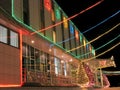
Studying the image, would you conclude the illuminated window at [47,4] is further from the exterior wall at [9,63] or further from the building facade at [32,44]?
the exterior wall at [9,63]

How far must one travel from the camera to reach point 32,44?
29438 mm

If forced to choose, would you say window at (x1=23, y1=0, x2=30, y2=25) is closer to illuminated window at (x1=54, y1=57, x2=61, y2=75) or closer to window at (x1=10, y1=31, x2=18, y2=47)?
window at (x1=10, y1=31, x2=18, y2=47)

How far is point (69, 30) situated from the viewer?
50938 mm

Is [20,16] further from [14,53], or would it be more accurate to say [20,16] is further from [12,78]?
[12,78]

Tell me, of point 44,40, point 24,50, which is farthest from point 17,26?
point 44,40

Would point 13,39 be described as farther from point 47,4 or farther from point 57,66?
point 57,66

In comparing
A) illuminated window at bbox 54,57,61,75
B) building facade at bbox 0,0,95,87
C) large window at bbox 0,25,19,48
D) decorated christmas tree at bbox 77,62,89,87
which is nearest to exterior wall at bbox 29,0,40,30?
building facade at bbox 0,0,95,87

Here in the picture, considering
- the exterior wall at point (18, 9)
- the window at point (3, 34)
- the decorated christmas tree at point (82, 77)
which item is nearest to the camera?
the window at point (3, 34)

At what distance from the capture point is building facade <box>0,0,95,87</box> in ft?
72.0

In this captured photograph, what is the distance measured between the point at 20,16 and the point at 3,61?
20.4ft

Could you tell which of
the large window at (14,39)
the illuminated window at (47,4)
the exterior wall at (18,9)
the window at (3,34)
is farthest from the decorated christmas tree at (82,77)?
the window at (3,34)

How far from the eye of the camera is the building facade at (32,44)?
21.9m

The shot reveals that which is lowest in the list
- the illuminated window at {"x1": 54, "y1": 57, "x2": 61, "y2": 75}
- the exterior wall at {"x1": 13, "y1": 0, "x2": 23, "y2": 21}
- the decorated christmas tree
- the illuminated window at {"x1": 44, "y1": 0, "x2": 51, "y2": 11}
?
the decorated christmas tree

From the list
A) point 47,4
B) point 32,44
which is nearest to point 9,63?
point 32,44
